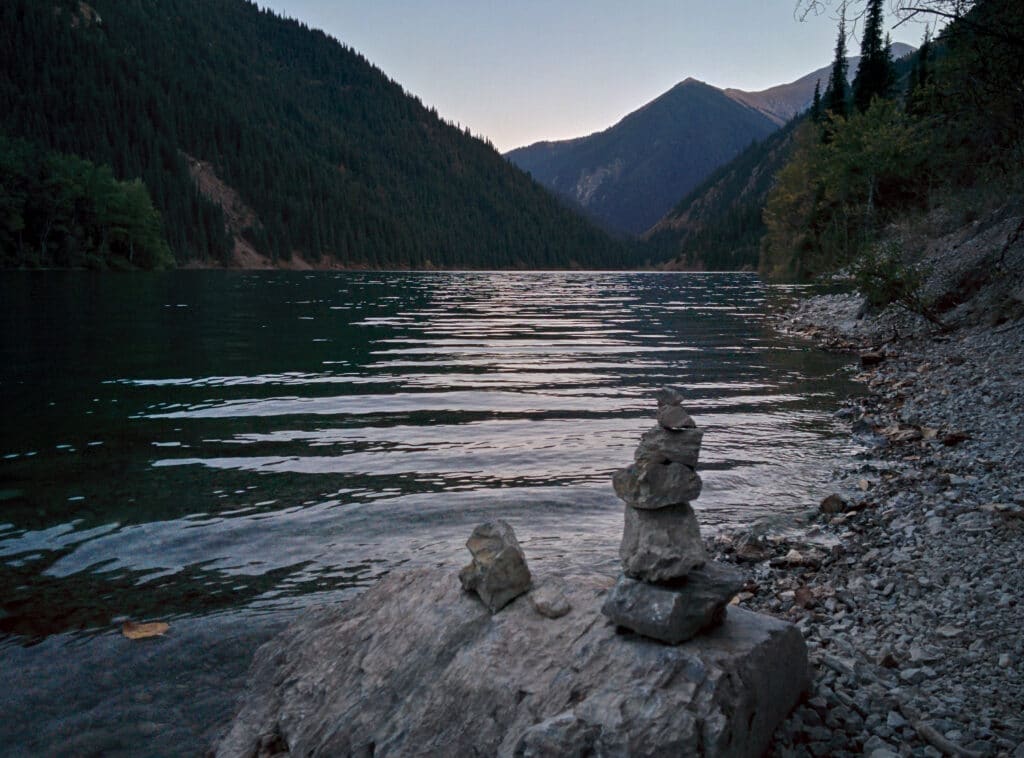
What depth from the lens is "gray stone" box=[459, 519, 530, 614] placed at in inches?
188

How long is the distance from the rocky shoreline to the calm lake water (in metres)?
1.17

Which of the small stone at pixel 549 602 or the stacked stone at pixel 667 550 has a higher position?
the stacked stone at pixel 667 550

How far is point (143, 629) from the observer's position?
6590 millimetres

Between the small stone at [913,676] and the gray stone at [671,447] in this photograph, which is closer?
the gray stone at [671,447]

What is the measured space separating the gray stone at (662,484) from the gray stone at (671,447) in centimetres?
4

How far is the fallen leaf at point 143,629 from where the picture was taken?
21.3 feet

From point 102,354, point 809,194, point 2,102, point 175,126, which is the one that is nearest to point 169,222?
point 2,102

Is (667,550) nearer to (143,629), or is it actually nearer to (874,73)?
(143,629)

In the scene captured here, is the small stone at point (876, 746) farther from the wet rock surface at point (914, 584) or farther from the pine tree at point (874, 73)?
the pine tree at point (874, 73)

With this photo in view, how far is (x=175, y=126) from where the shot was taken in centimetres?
19662

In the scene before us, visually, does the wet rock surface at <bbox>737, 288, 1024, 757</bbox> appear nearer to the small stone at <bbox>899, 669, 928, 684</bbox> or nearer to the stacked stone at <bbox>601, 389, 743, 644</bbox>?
the small stone at <bbox>899, 669, 928, 684</bbox>

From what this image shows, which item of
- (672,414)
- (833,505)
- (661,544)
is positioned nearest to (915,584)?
(833,505)

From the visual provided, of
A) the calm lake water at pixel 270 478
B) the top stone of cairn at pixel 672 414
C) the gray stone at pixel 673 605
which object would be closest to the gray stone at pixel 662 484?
the top stone of cairn at pixel 672 414

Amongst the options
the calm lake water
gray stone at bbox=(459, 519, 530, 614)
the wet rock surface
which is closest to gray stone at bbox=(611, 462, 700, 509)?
gray stone at bbox=(459, 519, 530, 614)
